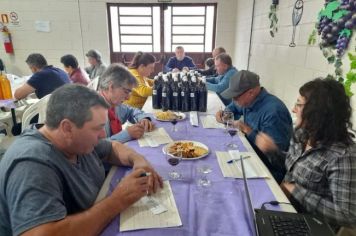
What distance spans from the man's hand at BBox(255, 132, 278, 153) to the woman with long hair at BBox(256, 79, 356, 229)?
1.18ft

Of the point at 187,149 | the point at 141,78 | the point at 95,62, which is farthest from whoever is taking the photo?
the point at 95,62

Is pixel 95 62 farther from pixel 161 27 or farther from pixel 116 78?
pixel 116 78

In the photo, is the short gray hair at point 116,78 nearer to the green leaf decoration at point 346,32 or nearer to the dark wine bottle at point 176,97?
the dark wine bottle at point 176,97

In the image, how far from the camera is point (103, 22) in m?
5.31

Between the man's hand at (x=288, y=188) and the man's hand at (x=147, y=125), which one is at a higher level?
the man's hand at (x=147, y=125)

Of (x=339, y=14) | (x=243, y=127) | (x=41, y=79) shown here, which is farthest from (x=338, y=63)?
(x=41, y=79)

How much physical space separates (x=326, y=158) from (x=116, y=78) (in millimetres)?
1349

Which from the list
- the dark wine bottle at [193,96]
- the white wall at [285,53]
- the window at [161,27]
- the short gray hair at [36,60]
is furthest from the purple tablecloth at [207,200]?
the window at [161,27]

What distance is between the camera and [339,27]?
1.81 metres

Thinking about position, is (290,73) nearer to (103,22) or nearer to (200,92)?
(200,92)

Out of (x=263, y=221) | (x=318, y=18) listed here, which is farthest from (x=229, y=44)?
(x=263, y=221)

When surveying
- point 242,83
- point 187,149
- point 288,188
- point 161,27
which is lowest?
point 288,188

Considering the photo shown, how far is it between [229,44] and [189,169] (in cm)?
475

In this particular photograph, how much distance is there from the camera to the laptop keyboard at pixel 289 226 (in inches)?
35.0
